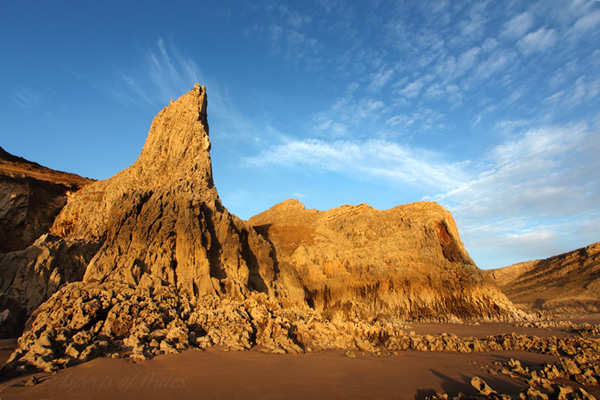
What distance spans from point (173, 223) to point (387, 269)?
13.6 m

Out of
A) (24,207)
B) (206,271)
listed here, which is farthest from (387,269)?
(24,207)

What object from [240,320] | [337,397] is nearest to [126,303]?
[240,320]

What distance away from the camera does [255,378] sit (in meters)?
5.47

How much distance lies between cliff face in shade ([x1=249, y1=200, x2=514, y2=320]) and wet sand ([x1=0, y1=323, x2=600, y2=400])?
39.5 feet

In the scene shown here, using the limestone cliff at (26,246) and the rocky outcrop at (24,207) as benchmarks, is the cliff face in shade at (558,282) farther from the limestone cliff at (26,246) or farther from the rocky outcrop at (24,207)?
the rocky outcrop at (24,207)

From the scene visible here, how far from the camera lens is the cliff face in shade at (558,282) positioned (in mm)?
32438

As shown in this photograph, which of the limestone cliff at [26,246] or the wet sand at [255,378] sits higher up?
the limestone cliff at [26,246]

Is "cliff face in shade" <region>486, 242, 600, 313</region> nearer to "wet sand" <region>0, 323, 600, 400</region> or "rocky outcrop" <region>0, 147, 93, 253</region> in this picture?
"wet sand" <region>0, 323, 600, 400</region>

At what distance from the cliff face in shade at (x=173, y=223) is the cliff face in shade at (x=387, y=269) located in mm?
4001

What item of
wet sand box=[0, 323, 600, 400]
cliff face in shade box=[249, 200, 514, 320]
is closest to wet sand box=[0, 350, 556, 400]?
wet sand box=[0, 323, 600, 400]

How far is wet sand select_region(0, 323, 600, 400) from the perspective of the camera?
4.63 m

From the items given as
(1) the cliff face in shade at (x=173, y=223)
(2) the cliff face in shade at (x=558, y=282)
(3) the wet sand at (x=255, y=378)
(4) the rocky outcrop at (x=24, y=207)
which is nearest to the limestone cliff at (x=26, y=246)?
(4) the rocky outcrop at (x=24, y=207)

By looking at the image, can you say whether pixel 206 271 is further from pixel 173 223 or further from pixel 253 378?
pixel 253 378

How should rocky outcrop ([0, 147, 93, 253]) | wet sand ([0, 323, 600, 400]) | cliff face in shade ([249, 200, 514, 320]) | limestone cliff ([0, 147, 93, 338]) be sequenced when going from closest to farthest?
wet sand ([0, 323, 600, 400]), limestone cliff ([0, 147, 93, 338]), rocky outcrop ([0, 147, 93, 253]), cliff face in shade ([249, 200, 514, 320])
